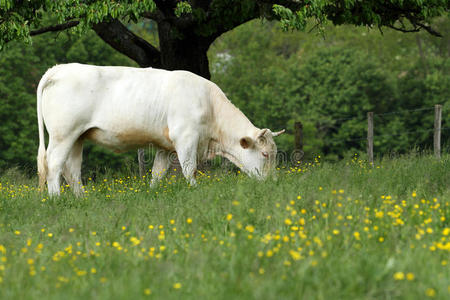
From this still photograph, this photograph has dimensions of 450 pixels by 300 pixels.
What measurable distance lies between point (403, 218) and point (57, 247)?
115 inches

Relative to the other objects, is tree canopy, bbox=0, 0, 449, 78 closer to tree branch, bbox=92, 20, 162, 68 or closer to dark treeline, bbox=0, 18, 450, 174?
tree branch, bbox=92, 20, 162, 68

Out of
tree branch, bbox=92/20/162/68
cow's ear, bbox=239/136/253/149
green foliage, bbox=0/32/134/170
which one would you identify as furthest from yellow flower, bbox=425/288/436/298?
green foliage, bbox=0/32/134/170

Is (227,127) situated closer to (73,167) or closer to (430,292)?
(73,167)

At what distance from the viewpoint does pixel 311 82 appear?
1673 inches

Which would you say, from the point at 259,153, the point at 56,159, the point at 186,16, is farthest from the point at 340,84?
the point at 56,159

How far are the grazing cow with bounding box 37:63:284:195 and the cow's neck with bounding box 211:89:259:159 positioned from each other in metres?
0.11

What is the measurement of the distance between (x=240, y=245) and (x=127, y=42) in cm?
883

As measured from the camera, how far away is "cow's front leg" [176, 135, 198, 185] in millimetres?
9242

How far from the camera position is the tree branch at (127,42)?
12.6m

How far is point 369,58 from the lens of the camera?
41656mm

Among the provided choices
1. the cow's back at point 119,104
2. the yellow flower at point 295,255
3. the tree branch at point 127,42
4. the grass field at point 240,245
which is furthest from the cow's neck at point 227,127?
the yellow flower at point 295,255

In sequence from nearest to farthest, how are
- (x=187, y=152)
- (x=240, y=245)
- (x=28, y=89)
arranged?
(x=240, y=245), (x=187, y=152), (x=28, y=89)

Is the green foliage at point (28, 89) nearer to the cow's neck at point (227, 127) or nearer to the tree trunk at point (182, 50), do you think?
the tree trunk at point (182, 50)

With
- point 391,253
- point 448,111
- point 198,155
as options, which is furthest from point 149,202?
point 448,111
